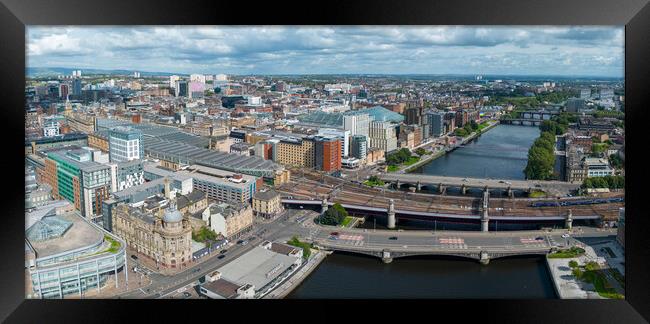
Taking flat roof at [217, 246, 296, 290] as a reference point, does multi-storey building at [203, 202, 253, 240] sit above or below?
above

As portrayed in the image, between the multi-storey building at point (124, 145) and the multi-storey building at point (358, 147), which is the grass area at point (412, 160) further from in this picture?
the multi-storey building at point (124, 145)

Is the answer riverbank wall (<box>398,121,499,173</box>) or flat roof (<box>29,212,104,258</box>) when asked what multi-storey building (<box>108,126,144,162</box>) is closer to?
flat roof (<box>29,212,104,258</box>)

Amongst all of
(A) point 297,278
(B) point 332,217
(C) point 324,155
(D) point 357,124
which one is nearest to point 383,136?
(D) point 357,124

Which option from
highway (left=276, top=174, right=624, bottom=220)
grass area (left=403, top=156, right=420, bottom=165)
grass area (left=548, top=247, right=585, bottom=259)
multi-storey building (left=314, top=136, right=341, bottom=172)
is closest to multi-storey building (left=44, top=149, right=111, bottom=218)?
highway (left=276, top=174, right=624, bottom=220)
